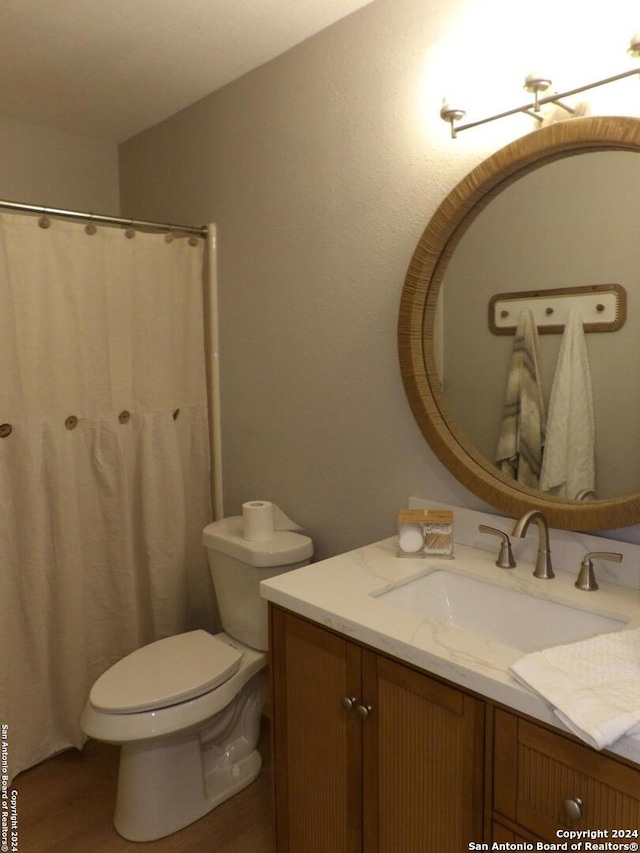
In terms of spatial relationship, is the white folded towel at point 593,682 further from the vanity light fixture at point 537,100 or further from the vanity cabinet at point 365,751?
the vanity light fixture at point 537,100

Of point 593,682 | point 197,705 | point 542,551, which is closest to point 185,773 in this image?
point 197,705

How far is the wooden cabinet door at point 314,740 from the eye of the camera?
1321 mm

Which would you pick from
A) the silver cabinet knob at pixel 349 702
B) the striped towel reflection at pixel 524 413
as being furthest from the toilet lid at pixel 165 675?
the striped towel reflection at pixel 524 413

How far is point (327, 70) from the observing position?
1.89 meters

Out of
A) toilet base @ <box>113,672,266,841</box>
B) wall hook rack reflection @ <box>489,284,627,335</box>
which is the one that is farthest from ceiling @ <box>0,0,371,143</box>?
toilet base @ <box>113,672,266,841</box>

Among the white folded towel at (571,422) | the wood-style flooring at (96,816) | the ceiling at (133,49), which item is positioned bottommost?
the wood-style flooring at (96,816)

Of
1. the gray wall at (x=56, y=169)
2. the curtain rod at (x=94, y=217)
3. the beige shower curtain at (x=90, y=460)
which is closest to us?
the curtain rod at (x=94, y=217)

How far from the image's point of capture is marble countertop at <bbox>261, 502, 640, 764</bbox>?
1.05 metres

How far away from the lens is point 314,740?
4.61 feet

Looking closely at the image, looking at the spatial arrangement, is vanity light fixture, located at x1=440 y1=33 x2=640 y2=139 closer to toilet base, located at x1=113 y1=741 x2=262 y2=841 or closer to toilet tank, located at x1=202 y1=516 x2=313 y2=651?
toilet tank, located at x1=202 y1=516 x2=313 y2=651

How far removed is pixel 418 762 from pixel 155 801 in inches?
40.4

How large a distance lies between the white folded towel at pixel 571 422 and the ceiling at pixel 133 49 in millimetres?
1144

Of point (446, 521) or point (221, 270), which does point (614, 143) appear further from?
point (221, 270)

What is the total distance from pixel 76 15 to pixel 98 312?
87cm
